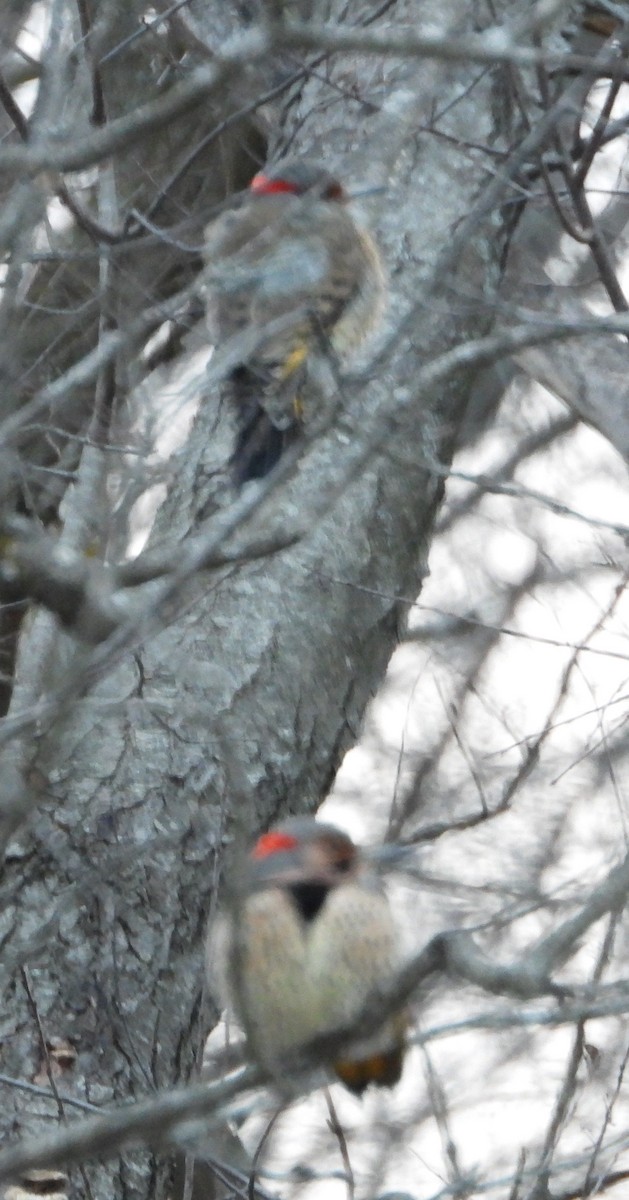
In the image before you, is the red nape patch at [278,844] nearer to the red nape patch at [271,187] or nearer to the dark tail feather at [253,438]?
Result: the dark tail feather at [253,438]

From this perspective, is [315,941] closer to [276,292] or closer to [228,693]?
[228,693]

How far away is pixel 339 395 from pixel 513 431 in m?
7.00

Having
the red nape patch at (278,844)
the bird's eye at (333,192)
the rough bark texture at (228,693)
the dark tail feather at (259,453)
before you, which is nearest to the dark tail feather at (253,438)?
the dark tail feather at (259,453)

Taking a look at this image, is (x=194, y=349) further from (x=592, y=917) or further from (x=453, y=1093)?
(x=453, y=1093)

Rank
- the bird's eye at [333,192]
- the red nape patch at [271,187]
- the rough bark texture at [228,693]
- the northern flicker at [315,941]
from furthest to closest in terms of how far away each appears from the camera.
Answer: the red nape patch at [271,187], the bird's eye at [333,192], the rough bark texture at [228,693], the northern flicker at [315,941]

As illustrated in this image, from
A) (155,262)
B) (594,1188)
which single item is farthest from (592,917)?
(155,262)

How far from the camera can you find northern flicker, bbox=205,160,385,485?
15.8 feet

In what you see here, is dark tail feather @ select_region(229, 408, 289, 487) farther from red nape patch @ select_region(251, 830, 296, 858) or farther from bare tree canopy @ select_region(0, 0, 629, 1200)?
red nape patch @ select_region(251, 830, 296, 858)

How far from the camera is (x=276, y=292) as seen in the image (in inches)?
191

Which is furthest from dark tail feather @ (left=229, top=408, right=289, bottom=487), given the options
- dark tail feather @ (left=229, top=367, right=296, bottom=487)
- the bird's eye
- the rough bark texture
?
the bird's eye

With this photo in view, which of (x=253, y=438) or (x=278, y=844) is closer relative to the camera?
(x=278, y=844)

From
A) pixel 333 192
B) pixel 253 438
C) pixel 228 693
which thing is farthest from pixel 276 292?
pixel 228 693

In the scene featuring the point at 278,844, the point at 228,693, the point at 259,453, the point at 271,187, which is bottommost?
the point at 278,844

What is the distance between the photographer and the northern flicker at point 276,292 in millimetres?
4812
